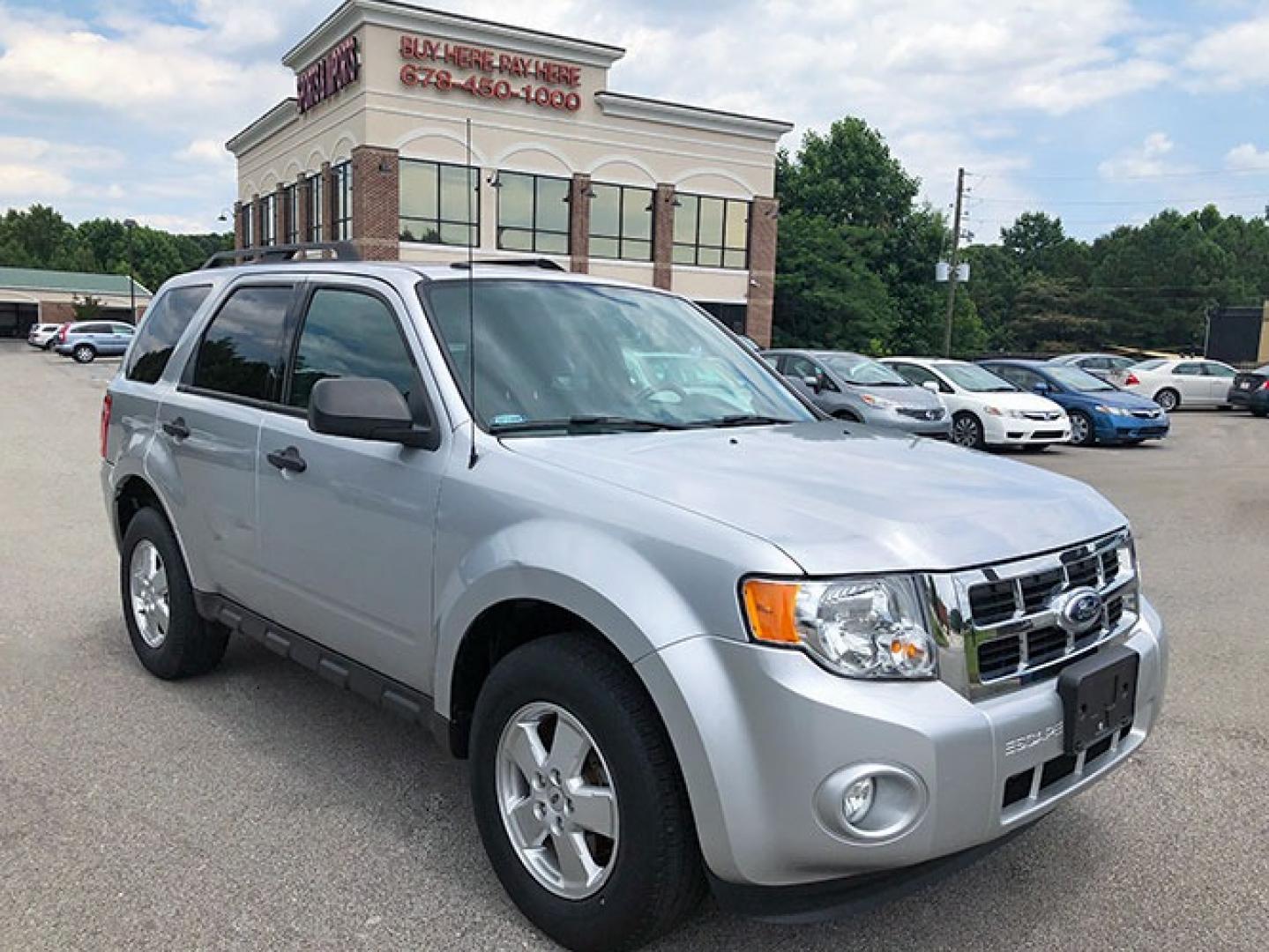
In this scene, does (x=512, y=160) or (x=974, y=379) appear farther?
(x=512, y=160)

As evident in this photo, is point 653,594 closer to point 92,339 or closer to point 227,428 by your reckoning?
point 227,428

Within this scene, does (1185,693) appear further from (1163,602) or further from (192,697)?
(192,697)

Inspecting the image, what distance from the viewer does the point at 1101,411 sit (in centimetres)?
1700

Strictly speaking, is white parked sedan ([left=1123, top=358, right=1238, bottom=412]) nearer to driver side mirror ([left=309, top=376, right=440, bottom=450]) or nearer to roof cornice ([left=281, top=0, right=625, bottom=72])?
roof cornice ([left=281, top=0, right=625, bottom=72])

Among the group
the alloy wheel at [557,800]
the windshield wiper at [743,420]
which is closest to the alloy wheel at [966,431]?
the windshield wiper at [743,420]

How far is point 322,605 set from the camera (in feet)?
11.8

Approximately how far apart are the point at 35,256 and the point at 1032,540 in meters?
125

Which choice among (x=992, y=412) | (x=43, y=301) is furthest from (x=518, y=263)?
(x=43, y=301)

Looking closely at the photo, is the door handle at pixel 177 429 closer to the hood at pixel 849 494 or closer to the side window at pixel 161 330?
the side window at pixel 161 330

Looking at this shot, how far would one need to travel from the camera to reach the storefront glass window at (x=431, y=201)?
107 ft

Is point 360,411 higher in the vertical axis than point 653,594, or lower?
higher

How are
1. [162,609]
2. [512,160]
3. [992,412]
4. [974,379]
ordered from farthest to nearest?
[512,160] < [974,379] < [992,412] < [162,609]

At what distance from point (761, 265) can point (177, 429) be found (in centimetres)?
3751

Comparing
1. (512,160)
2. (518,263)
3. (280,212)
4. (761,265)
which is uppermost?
(512,160)
